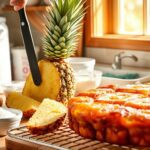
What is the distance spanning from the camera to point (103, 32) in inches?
102

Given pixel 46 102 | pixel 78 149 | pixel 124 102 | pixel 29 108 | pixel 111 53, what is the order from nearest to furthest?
1. pixel 78 149
2. pixel 124 102
3. pixel 46 102
4. pixel 29 108
5. pixel 111 53

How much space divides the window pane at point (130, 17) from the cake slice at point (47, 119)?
122cm

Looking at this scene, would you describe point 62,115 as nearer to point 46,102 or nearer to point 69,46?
point 46,102

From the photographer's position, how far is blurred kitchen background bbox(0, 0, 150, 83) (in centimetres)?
243

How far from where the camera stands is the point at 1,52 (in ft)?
8.17

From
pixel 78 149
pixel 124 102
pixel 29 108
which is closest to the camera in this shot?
pixel 78 149

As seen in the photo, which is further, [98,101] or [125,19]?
[125,19]

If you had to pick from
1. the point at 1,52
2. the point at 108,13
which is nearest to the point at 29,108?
the point at 1,52

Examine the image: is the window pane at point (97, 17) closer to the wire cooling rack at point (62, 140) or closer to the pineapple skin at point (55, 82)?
the pineapple skin at point (55, 82)

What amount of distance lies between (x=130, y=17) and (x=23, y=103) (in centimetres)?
113

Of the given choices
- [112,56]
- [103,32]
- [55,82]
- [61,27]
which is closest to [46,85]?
[55,82]

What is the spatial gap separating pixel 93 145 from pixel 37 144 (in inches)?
5.5

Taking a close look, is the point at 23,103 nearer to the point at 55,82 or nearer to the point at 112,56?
the point at 55,82

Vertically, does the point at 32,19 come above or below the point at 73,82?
above
